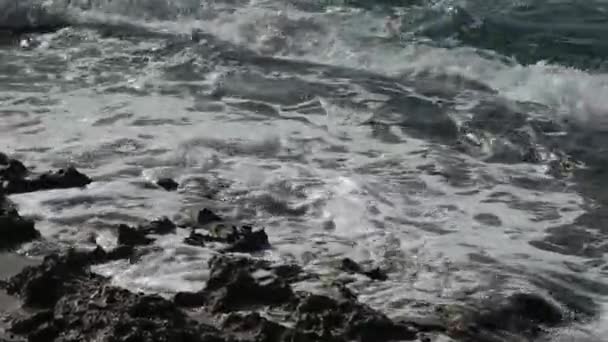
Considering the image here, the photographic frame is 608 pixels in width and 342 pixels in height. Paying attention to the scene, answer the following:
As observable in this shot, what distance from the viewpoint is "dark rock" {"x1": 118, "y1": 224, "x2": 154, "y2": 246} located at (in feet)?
14.6

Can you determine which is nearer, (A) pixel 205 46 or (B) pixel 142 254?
(B) pixel 142 254

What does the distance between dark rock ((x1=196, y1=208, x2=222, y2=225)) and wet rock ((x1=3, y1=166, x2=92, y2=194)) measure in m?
0.90

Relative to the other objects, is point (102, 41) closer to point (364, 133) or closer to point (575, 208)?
point (364, 133)

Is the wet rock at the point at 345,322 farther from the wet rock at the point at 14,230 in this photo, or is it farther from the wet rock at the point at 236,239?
the wet rock at the point at 14,230

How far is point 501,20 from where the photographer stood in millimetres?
11516

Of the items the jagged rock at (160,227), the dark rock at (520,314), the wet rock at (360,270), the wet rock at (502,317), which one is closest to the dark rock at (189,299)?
the wet rock at (360,270)

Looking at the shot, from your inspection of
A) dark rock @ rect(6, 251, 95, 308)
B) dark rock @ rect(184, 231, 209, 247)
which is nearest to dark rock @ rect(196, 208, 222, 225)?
dark rock @ rect(184, 231, 209, 247)

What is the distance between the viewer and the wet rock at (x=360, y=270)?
419 cm

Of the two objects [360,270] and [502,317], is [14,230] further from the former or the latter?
[502,317]

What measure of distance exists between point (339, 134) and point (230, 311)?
3.43 meters

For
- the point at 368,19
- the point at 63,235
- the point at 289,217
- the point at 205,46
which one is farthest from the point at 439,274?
the point at 368,19

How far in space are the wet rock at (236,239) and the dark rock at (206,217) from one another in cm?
18

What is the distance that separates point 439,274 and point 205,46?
6184 mm

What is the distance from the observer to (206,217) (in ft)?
16.0
